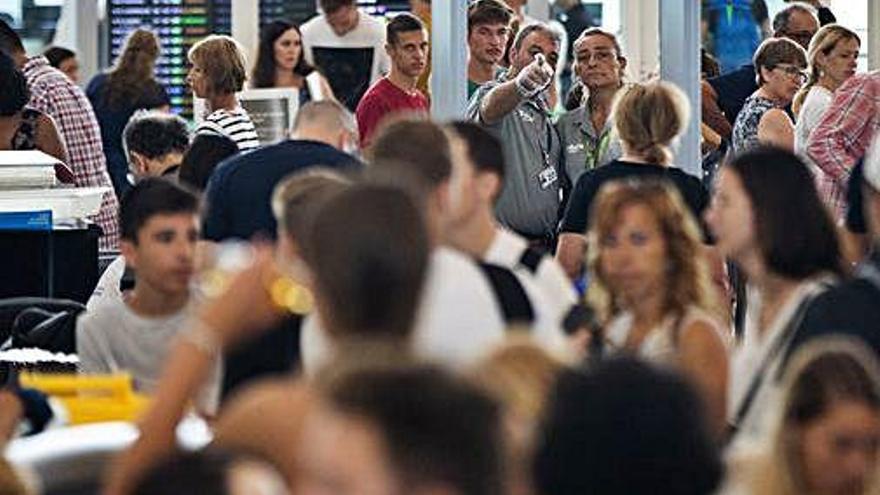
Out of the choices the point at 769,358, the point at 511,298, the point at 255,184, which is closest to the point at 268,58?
the point at 255,184

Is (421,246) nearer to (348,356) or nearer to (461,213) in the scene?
(348,356)

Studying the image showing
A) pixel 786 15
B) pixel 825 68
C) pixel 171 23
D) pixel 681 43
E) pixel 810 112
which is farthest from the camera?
pixel 171 23

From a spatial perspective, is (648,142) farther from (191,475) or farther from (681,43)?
(191,475)

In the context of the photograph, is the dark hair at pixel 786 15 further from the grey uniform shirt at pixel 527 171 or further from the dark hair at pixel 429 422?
the dark hair at pixel 429 422

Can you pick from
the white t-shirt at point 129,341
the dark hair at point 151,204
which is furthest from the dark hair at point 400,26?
the white t-shirt at point 129,341

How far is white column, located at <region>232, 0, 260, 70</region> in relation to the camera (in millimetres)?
15055

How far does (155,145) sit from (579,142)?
1.57 meters

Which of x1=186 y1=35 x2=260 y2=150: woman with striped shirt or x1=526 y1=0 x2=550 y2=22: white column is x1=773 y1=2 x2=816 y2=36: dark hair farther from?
x1=186 y1=35 x2=260 y2=150: woman with striped shirt

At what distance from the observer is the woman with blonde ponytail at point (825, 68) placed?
32.2 ft

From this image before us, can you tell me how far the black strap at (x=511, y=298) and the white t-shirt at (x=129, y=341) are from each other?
99 centimetres

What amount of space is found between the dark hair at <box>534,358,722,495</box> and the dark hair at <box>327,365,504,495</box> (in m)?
0.52

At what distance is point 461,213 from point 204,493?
2.27 metres

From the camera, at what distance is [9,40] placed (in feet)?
34.4

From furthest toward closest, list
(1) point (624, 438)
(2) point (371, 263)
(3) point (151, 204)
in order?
(3) point (151, 204) → (2) point (371, 263) → (1) point (624, 438)
